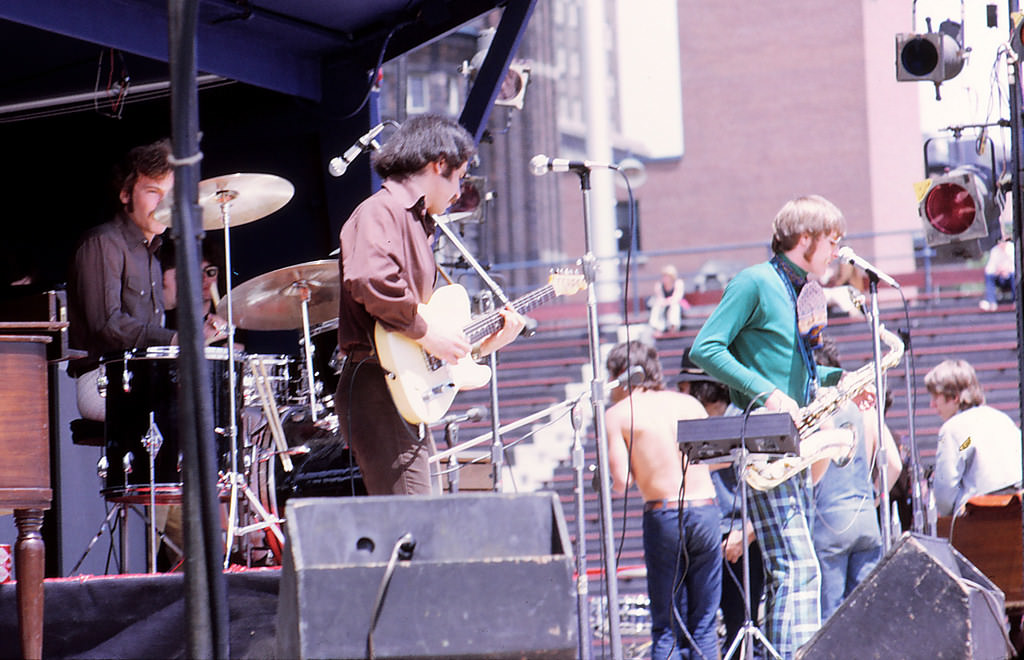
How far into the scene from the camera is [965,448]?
799 cm

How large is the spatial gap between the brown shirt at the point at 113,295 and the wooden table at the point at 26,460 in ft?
5.31

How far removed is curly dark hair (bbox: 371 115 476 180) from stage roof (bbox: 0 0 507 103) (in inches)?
79.4

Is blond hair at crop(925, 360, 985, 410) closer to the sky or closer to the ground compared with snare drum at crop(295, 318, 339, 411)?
closer to the ground

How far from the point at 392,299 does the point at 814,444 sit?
2343mm

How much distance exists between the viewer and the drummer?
584 centimetres

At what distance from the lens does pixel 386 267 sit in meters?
4.28

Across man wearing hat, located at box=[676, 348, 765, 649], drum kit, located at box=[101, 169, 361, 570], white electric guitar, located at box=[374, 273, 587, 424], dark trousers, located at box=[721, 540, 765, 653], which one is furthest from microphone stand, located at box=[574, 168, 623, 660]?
dark trousers, located at box=[721, 540, 765, 653]

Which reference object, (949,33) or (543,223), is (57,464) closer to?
(949,33)

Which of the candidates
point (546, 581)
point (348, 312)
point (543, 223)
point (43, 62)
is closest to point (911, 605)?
A: point (546, 581)

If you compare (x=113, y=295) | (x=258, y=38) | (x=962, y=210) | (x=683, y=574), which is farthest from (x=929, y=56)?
(x=113, y=295)

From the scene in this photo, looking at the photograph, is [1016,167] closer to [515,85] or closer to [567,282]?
[567,282]

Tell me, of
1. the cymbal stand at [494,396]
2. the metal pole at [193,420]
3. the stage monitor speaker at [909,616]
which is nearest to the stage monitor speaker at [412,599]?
the metal pole at [193,420]

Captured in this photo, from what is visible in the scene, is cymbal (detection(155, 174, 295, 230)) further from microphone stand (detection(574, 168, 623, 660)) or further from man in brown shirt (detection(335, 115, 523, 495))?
microphone stand (detection(574, 168, 623, 660))

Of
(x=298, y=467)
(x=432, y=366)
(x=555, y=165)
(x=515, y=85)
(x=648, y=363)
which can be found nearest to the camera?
(x=432, y=366)
